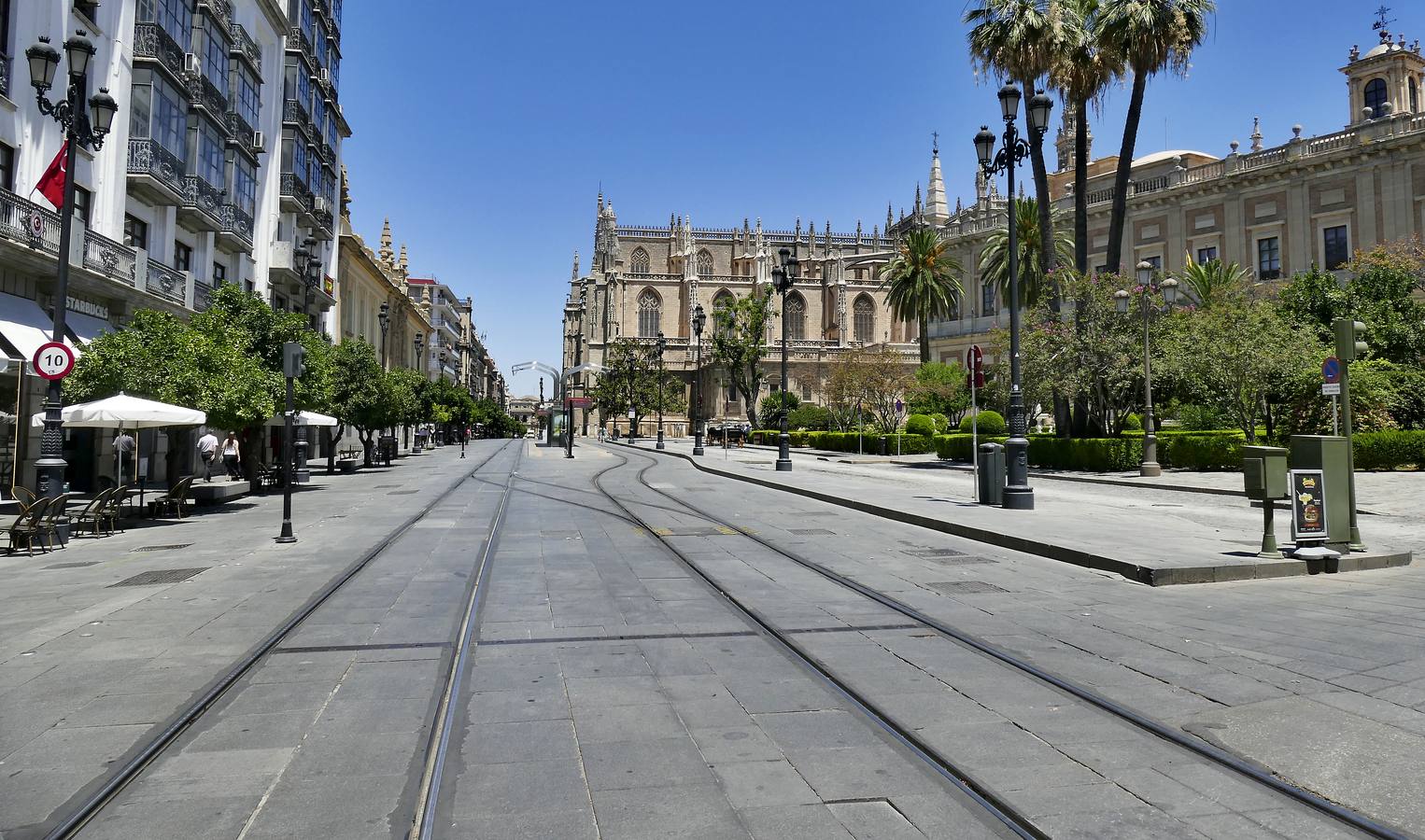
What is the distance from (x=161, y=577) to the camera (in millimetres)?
8938

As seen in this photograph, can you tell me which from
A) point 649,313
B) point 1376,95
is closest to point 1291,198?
point 1376,95

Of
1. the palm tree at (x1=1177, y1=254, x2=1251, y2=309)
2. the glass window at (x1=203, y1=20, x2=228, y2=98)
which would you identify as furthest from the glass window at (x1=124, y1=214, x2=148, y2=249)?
the palm tree at (x1=1177, y1=254, x2=1251, y2=309)

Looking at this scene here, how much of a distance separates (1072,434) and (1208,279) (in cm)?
1817

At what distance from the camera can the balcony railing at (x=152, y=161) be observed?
22.2 m

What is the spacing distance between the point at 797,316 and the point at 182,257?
270ft

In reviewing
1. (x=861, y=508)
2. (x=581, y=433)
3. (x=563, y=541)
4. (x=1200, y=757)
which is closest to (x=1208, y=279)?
(x=861, y=508)

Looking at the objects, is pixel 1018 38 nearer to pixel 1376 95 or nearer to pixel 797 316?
pixel 1376 95

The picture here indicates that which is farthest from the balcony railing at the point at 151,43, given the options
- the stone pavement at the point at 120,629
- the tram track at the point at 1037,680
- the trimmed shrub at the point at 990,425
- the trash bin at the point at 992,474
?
the trimmed shrub at the point at 990,425

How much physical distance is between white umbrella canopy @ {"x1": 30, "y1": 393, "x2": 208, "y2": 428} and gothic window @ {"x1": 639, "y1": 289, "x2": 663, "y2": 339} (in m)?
87.6

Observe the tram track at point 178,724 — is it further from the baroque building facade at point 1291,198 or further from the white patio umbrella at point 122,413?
the baroque building facade at point 1291,198

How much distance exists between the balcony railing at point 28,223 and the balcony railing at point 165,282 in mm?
4227

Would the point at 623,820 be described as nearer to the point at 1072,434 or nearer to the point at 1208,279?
the point at 1072,434

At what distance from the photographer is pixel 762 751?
3926mm

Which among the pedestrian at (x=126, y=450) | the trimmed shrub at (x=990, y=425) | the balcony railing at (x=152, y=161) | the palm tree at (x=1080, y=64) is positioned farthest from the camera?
the trimmed shrub at (x=990, y=425)
